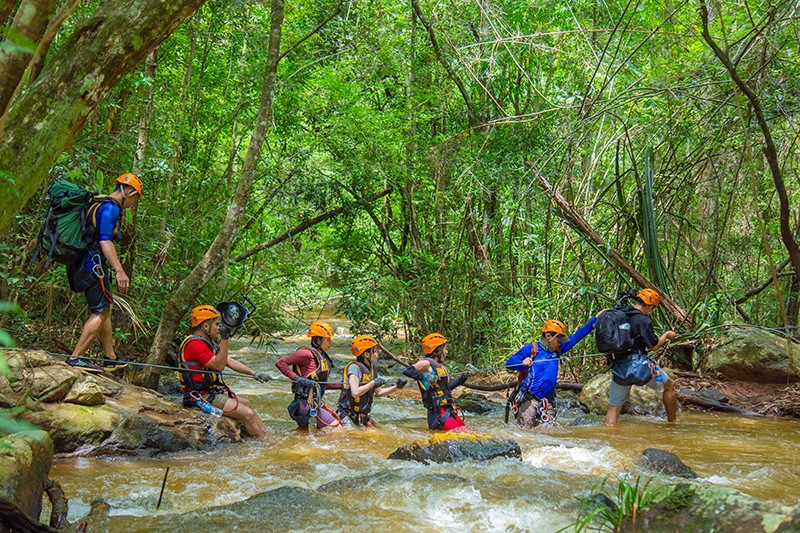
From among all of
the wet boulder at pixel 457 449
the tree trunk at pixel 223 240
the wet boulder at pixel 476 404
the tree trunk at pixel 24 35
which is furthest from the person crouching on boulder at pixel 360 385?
the tree trunk at pixel 24 35

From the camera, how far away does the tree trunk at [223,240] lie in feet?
25.6

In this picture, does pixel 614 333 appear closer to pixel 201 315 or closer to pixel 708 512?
pixel 201 315

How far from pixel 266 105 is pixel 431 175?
528 centimetres

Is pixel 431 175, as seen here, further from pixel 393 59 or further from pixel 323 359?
pixel 323 359

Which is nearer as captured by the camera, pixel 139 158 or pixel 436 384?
pixel 436 384

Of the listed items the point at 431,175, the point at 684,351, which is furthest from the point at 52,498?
the point at 431,175

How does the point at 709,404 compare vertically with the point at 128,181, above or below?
below

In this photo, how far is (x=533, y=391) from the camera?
8.12 metres

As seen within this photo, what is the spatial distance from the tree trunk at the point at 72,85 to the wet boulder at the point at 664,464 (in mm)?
4711

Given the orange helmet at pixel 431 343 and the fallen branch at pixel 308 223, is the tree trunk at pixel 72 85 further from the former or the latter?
the fallen branch at pixel 308 223

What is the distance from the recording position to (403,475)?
16.9 ft

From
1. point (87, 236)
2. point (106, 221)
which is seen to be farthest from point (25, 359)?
point (106, 221)

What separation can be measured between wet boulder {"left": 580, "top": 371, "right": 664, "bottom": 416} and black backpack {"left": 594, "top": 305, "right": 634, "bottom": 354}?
172 cm

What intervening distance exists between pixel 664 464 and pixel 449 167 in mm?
7540
